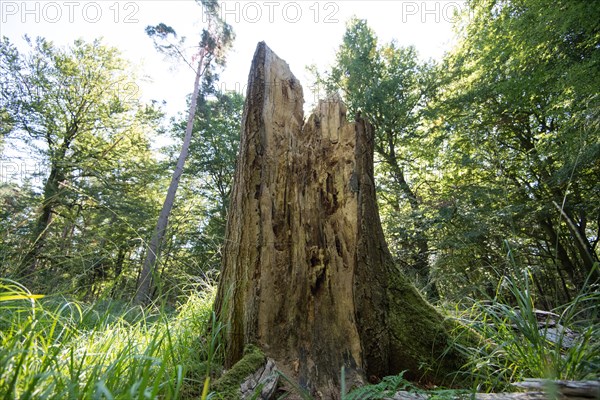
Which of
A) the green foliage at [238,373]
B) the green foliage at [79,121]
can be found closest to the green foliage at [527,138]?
the green foliage at [238,373]

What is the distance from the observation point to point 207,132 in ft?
41.9

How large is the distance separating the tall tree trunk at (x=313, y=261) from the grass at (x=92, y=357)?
0.40m

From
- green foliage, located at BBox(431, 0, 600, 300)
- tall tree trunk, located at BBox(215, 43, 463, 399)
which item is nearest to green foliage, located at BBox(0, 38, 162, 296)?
tall tree trunk, located at BBox(215, 43, 463, 399)

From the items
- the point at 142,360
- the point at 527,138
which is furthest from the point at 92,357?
the point at 527,138

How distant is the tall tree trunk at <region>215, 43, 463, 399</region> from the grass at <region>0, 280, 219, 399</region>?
1.31 feet

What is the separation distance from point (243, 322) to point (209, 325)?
0.30 m

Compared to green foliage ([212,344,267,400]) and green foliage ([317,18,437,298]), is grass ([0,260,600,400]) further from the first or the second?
green foliage ([317,18,437,298])

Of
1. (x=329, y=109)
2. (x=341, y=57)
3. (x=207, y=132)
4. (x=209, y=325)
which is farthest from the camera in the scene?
(x=207, y=132)

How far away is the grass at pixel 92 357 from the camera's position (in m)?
0.78

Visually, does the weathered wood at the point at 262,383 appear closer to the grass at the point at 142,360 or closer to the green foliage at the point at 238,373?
the green foliage at the point at 238,373

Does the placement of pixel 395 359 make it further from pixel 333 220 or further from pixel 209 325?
pixel 209 325

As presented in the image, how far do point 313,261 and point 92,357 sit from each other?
3.98 feet

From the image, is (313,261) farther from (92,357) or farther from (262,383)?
(92,357)

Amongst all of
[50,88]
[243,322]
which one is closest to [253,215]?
[243,322]
